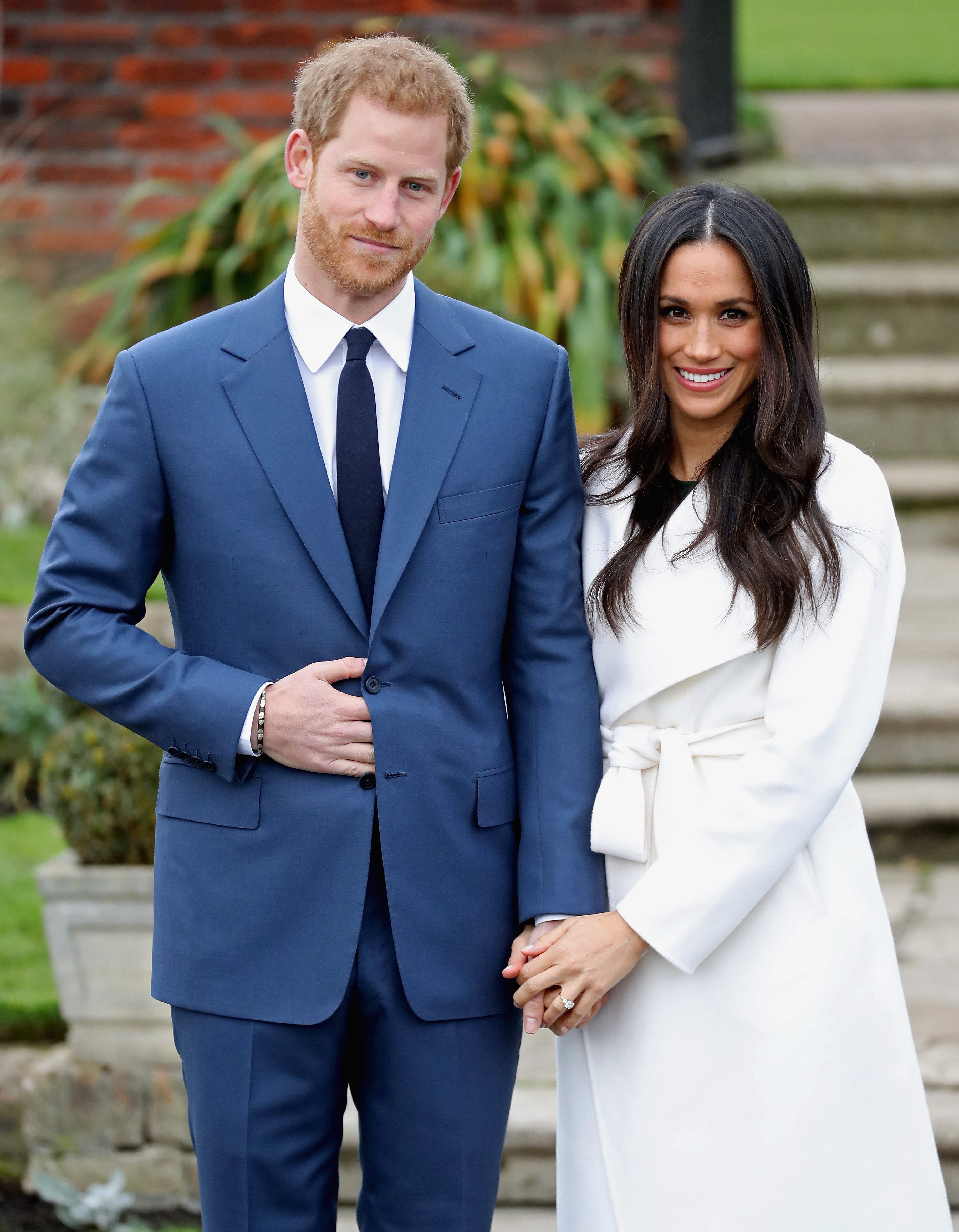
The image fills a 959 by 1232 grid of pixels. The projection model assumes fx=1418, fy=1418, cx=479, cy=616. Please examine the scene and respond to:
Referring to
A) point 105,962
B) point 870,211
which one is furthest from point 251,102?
point 105,962

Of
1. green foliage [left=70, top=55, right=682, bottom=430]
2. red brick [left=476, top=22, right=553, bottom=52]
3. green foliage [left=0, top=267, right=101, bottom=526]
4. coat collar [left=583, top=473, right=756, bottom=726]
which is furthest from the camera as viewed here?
red brick [left=476, top=22, right=553, bottom=52]

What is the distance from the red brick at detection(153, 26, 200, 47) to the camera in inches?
208

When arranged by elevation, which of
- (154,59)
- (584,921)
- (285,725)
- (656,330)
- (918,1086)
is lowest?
(918,1086)

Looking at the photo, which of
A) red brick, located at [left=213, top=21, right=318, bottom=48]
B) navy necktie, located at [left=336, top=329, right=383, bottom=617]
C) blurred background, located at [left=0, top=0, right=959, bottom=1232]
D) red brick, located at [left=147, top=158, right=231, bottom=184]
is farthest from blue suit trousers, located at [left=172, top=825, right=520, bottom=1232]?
red brick, located at [left=213, top=21, right=318, bottom=48]

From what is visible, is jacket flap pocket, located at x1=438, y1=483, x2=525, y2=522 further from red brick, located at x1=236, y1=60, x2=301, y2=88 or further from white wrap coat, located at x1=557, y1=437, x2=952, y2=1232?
red brick, located at x1=236, y1=60, x2=301, y2=88

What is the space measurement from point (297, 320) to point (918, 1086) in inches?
51.3

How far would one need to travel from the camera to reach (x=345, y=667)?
176 centimetres

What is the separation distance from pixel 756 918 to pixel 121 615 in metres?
0.91

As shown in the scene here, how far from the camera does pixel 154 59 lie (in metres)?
5.32

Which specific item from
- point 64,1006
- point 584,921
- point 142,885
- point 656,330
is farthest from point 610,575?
point 64,1006

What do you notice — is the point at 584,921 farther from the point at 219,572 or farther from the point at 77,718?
the point at 77,718

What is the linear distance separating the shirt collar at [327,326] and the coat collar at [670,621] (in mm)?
392

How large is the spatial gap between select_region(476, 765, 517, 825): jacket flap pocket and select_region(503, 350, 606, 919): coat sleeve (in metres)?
0.02

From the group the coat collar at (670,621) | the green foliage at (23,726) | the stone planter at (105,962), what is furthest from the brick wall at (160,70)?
the coat collar at (670,621)
